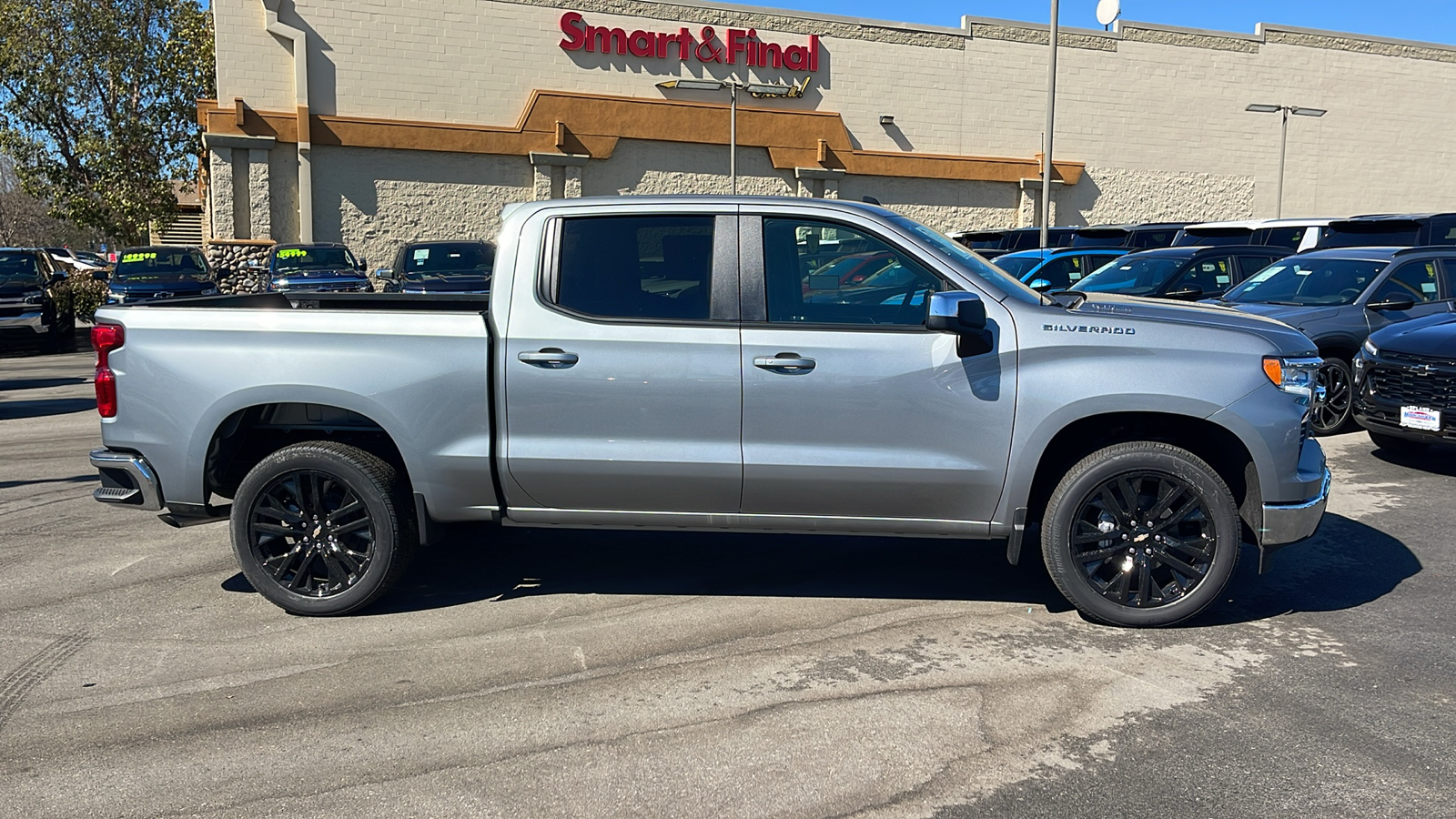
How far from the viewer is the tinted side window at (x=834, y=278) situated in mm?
5195

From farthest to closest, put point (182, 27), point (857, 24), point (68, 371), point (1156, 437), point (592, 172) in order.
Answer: point (182, 27) < point (857, 24) < point (592, 172) < point (68, 371) < point (1156, 437)

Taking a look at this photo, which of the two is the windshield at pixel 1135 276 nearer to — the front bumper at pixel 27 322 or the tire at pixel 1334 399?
the tire at pixel 1334 399

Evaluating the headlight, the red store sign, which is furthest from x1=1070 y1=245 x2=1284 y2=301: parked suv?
the red store sign

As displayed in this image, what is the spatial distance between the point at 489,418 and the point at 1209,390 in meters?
3.25

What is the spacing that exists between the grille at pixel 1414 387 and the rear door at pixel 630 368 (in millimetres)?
6215

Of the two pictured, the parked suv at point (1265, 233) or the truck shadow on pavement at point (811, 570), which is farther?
the parked suv at point (1265, 233)

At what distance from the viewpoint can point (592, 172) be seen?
112ft

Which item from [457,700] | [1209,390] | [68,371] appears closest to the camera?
[457,700]

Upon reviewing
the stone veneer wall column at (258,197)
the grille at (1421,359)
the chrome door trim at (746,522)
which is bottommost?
the chrome door trim at (746,522)

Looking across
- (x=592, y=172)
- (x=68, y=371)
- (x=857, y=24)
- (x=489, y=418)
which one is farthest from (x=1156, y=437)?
(x=857, y=24)

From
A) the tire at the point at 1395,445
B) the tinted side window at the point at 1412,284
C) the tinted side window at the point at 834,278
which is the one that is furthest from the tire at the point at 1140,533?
the tinted side window at the point at 1412,284

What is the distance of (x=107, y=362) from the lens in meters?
5.48

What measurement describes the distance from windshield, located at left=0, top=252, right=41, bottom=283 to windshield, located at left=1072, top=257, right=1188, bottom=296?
1790 centimetres

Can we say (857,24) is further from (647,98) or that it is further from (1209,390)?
(1209,390)
